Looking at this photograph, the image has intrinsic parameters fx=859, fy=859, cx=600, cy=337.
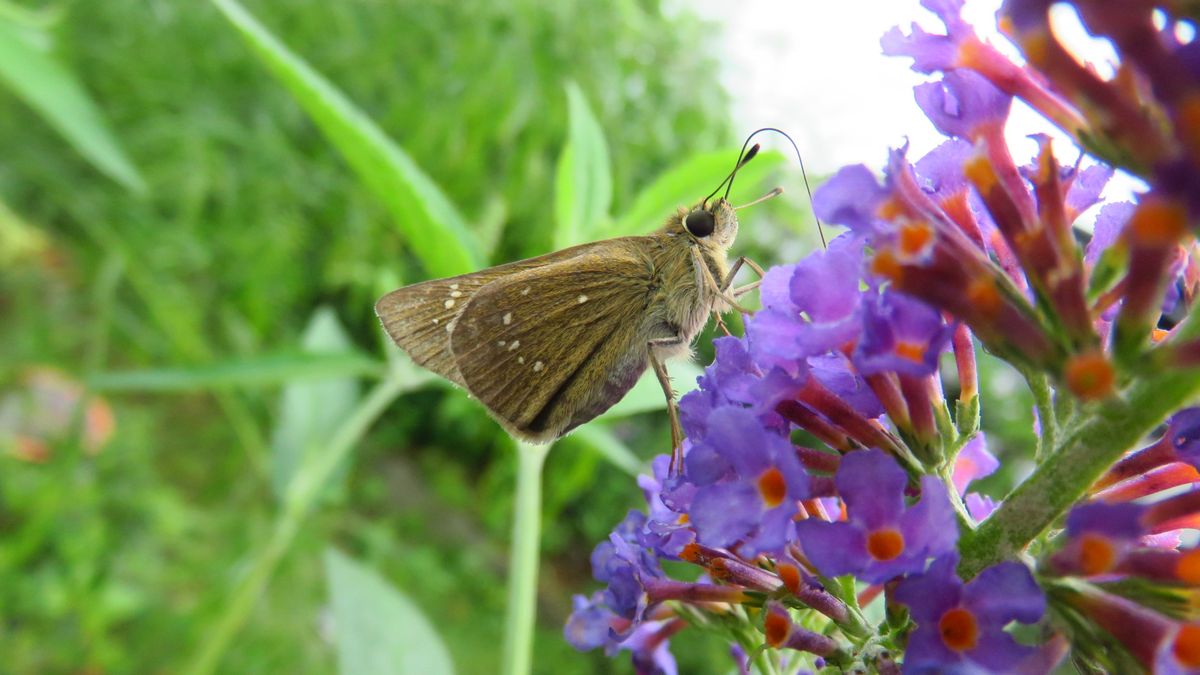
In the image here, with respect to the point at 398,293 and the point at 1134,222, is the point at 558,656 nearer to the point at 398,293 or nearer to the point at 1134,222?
the point at 398,293

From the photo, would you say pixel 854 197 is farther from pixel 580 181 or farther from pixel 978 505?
pixel 580 181

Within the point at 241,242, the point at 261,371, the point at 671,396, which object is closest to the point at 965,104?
the point at 671,396

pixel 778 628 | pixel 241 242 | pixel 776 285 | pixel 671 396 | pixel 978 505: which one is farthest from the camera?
pixel 241 242

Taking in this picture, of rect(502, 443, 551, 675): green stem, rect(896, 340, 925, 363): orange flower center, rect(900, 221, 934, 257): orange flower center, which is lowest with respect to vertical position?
rect(502, 443, 551, 675): green stem

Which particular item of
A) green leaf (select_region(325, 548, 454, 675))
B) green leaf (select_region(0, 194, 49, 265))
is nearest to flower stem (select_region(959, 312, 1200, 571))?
green leaf (select_region(325, 548, 454, 675))

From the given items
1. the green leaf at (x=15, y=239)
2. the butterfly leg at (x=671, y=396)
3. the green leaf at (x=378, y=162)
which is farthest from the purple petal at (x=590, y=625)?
the green leaf at (x=15, y=239)

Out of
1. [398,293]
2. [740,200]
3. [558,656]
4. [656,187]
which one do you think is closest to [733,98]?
[740,200]

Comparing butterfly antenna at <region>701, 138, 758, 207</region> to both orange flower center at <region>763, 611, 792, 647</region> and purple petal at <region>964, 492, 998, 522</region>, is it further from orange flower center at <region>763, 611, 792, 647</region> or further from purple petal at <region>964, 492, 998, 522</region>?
orange flower center at <region>763, 611, 792, 647</region>
